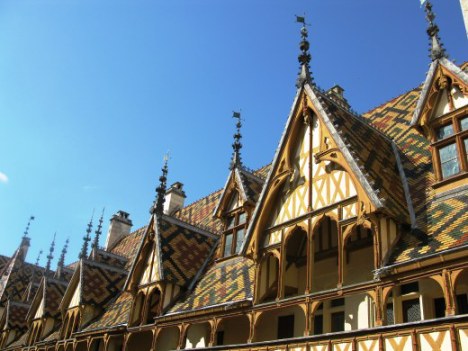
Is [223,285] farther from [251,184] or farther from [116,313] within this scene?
[116,313]

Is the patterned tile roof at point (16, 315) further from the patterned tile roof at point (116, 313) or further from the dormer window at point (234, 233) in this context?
the dormer window at point (234, 233)

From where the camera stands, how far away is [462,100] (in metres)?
13.5

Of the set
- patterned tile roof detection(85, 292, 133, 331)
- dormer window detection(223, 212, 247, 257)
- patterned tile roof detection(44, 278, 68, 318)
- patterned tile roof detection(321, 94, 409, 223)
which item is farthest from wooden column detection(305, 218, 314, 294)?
patterned tile roof detection(44, 278, 68, 318)

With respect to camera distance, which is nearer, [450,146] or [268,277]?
[450,146]

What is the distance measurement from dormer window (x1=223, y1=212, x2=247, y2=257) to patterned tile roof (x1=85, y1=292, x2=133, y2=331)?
5.56 m

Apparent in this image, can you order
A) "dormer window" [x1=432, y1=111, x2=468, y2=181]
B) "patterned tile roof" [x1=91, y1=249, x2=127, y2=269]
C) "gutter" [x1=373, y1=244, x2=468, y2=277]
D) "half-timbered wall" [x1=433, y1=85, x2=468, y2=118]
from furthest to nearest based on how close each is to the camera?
"patterned tile roof" [x1=91, y1=249, x2=127, y2=269] < "half-timbered wall" [x1=433, y1=85, x2=468, y2=118] < "dormer window" [x1=432, y1=111, x2=468, y2=181] < "gutter" [x1=373, y1=244, x2=468, y2=277]

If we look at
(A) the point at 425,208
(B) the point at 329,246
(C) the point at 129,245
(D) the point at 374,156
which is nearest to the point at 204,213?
(C) the point at 129,245

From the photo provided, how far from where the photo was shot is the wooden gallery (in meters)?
11.4

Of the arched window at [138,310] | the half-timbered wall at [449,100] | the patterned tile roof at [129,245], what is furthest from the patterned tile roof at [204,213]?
the half-timbered wall at [449,100]

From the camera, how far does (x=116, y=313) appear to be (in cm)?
2397

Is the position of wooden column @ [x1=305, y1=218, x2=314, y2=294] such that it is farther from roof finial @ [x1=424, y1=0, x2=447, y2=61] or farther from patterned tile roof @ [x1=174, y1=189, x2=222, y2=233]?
patterned tile roof @ [x1=174, y1=189, x2=222, y2=233]

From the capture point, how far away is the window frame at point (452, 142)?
12766 mm

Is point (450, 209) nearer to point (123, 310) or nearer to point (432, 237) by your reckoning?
point (432, 237)

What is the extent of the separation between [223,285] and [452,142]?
30.1 ft
